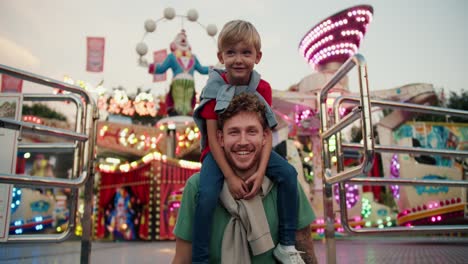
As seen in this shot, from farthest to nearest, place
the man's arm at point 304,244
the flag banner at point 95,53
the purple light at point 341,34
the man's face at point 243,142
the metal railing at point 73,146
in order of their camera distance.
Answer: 1. the flag banner at point 95,53
2. the purple light at point 341,34
3. the metal railing at point 73,146
4. the man's arm at point 304,244
5. the man's face at point 243,142

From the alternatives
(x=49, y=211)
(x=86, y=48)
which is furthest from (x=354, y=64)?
(x=49, y=211)

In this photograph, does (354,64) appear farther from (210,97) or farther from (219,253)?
(219,253)

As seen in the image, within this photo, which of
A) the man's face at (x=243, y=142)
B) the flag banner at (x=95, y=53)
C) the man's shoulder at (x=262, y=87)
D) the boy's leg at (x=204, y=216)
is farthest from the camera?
the flag banner at (x=95, y=53)

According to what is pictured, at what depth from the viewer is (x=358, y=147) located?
108 inches

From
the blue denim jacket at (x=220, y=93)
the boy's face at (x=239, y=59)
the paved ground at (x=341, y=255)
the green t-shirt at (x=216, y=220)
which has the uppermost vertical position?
the boy's face at (x=239, y=59)

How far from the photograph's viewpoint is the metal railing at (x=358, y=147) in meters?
2.21

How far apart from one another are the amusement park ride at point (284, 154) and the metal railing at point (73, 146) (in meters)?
6.95

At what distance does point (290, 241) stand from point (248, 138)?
0.54 meters

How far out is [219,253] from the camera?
1773 millimetres

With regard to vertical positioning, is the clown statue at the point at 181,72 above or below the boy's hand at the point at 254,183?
above

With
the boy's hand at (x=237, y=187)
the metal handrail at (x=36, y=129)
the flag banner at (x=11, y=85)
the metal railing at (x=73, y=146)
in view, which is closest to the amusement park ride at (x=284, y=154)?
the flag banner at (x=11, y=85)

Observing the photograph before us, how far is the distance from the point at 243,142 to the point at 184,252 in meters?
0.60

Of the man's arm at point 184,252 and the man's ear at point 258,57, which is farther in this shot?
the man's ear at point 258,57

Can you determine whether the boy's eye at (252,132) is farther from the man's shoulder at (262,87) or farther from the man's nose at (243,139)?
the man's shoulder at (262,87)
